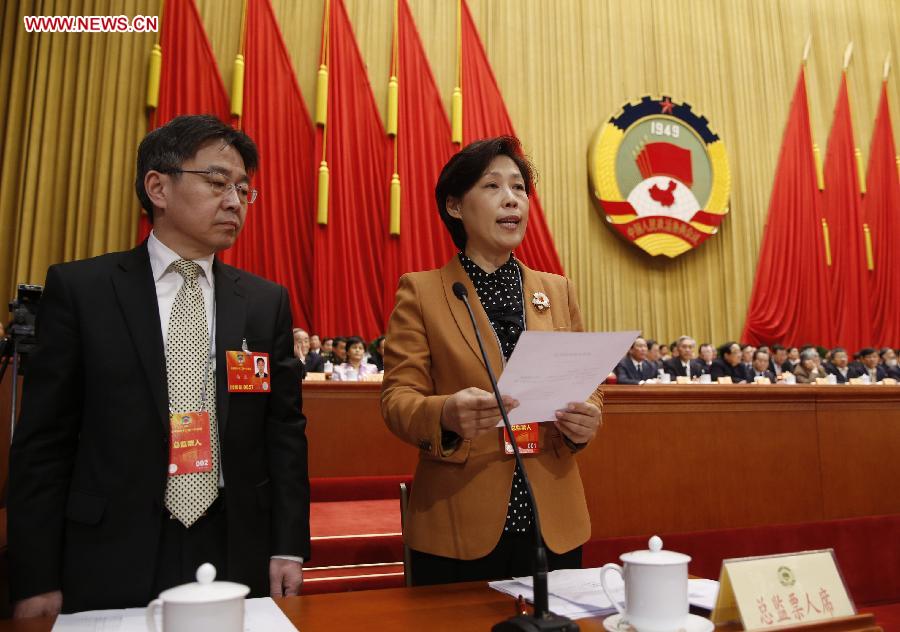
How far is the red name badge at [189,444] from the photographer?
1043 millimetres

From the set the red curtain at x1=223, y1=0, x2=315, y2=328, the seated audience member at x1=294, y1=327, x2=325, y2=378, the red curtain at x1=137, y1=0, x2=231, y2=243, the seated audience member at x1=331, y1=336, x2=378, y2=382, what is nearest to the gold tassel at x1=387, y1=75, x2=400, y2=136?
the red curtain at x1=223, y1=0, x2=315, y2=328

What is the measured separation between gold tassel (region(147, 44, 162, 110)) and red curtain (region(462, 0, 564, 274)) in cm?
278

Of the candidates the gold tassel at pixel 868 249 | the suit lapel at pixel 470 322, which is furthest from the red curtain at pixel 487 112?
the suit lapel at pixel 470 322

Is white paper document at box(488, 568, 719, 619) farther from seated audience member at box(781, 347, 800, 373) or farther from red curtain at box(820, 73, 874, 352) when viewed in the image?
red curtain at box(820, 73, 874, 352)

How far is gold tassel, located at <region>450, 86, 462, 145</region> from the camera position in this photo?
22.0 feet

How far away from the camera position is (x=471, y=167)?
124 centimetres

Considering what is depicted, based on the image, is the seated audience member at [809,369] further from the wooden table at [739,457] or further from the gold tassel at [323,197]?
the gold tassel at [323,197]

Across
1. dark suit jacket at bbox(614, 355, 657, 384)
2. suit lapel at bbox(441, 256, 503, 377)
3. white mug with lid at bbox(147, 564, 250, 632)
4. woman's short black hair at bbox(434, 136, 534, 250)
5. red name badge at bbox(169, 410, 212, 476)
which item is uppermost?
woman's short black hair at bbox(434, 136, 534, 250)

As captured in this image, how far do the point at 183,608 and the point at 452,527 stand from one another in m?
0.52

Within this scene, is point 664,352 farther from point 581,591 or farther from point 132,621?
point 132,621

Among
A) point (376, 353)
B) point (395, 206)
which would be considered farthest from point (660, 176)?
point (376, 353)

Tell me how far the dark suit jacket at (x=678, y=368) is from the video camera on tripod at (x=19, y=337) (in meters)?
5.39

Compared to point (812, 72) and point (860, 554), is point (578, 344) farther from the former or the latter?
point (812, 72)

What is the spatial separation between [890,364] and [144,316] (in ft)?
26.3
